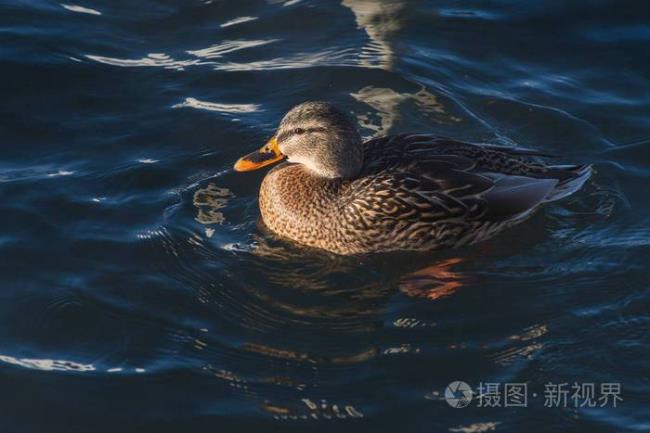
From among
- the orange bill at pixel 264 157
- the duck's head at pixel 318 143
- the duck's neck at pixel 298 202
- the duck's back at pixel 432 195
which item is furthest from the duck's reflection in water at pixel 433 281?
the orange bill at pixel 264 157

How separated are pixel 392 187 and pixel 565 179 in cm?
147

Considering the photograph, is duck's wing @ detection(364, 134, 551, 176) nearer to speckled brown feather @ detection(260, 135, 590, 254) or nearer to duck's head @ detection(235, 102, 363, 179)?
speckled brown feather @ detection(260, 135, 590, 254)

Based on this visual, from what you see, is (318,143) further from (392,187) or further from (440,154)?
(440,154)

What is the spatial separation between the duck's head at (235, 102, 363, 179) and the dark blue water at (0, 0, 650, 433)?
2.16ft

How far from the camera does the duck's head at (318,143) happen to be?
9.32 m

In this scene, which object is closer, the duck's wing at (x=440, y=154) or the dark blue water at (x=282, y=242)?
the dark blue water at (x=282, y=242)

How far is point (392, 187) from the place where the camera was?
30.2 feet

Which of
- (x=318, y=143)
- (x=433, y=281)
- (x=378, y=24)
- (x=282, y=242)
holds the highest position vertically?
(x=378, y=24)

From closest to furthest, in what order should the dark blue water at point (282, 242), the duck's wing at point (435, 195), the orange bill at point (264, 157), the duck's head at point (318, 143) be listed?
the dark blue water at point (282, 242) → the duck's wing at point (435, 195) → the duck's head at point (318, 143) → the orange bill at point (264, 157)

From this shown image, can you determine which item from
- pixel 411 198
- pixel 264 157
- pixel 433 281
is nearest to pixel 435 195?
pixel 411 198

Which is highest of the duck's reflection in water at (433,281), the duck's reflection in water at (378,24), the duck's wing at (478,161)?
the duck's reflection in water at (378,24)

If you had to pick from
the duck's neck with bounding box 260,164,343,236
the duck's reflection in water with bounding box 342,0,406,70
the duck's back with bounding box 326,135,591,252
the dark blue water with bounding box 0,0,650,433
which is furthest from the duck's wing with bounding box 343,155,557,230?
the duck's reflection in water with bounding box 342,0,406,70

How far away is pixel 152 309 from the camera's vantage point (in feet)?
27.7

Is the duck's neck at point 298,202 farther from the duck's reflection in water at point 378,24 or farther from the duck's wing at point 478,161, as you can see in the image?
the duck's reflection in water at point 378,24
